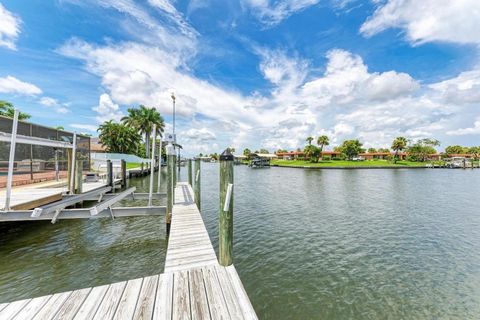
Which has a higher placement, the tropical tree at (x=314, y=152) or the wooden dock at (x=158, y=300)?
the tropical tree at (x=314, y=152)

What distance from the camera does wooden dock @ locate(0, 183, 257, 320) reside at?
9.08 feet

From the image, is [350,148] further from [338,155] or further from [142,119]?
[142,119]

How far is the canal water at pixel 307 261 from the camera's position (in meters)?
4.86

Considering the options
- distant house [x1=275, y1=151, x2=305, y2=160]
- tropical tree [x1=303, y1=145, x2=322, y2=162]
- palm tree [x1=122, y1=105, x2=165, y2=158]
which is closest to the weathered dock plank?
palm tree [x1=122, y1=105, x2=165, y2=158]

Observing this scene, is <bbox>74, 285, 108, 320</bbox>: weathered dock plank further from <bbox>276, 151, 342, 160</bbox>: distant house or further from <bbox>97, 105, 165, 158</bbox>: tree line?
<bbox>276, 151, 342, 160</bbox>: distant house

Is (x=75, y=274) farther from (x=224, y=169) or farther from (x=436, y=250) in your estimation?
(x=436, y=250)

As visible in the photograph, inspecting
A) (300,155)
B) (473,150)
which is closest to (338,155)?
(300,155)

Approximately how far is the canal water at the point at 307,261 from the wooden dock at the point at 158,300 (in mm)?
1809

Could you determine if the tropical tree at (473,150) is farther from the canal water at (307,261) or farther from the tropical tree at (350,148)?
the canal water at (307,261)

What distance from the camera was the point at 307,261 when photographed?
6688 millimetres

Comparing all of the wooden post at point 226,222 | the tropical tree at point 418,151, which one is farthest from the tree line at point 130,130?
the tropical tree at point 418,151

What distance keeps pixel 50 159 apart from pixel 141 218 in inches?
380

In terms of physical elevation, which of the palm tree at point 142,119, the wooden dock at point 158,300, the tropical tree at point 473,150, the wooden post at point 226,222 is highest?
the palm tree at point 142,119

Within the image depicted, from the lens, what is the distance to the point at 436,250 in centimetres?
757
